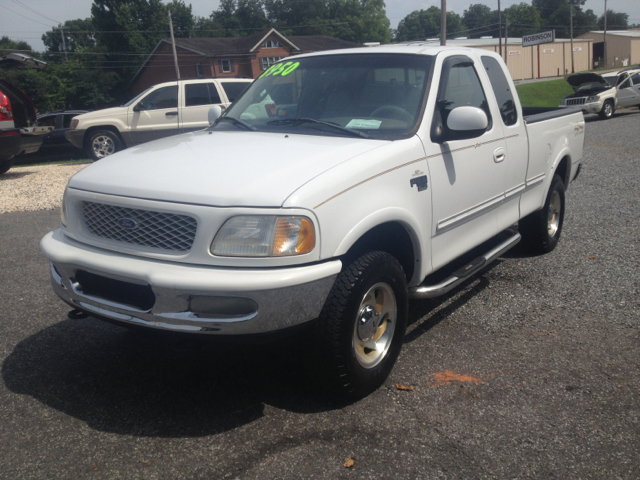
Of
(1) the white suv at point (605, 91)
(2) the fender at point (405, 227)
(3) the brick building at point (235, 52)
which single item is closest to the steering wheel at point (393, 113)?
(2) the fender at point (405, 227)

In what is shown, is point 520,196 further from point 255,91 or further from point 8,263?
point 8,263

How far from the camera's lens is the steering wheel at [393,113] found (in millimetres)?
3770

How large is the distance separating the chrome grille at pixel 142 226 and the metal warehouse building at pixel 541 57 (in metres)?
63.4

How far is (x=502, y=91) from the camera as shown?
16.0 ft

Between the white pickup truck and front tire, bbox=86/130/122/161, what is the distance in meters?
10.7

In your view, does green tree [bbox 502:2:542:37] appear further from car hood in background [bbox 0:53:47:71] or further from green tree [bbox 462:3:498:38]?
car hood in background [bbox 0:53:47:71]

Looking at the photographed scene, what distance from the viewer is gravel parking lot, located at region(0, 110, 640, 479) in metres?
2.74

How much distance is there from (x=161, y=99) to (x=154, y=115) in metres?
0.45

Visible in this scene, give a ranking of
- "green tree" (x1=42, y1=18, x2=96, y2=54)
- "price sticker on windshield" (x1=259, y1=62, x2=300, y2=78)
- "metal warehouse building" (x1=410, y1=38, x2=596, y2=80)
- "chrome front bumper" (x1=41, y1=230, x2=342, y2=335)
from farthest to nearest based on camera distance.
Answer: "green tree" (x1=42, y1=18, x2=96, y2=54) → "metal warehouse building" (x1=410, y1=38, x2=596, y2=80) → "price sticker on windshield" (x1=259, y1=62, x2=300, y2=78) → "chrome front bumper" (x1=41, y1=230, x2=342, y2=335)

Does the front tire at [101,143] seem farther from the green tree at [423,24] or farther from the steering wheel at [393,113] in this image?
the green tree at [423,24]

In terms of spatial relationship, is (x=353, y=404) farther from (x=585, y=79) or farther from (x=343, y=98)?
(x=585, y=79)

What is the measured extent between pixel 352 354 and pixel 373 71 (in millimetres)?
2041

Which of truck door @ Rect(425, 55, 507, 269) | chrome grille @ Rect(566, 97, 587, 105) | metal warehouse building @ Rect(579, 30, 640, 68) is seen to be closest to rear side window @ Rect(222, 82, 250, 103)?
truck door @ Rect(425, 55, 507, 269)

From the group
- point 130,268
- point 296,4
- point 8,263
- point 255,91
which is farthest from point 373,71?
point 296,4
